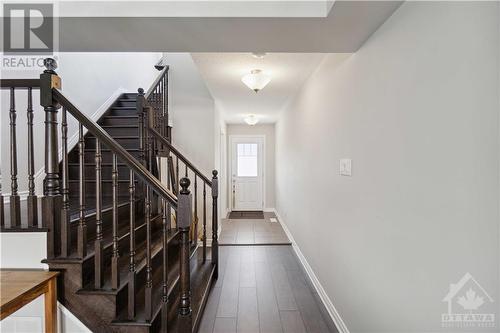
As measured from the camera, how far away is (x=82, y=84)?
3324 millimetres

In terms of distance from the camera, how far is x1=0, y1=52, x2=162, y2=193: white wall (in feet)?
8.24

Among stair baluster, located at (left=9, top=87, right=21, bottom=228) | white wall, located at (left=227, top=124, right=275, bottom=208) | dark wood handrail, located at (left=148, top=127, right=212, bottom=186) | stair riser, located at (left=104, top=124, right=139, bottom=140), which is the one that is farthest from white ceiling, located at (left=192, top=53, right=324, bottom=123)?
white wall, located at (left=227, top=124, right=275, bottom=208)

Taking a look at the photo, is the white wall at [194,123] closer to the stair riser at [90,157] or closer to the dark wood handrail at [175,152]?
the stair riser at [90,157]

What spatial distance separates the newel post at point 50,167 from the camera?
1504 mm

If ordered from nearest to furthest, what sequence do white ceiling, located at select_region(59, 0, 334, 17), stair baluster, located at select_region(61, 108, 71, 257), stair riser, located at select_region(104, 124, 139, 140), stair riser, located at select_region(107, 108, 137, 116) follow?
white ceiling, located at select_region(59, 0, 334, 17)
stair baluster, located at select_region(61, 108, 71, 257)
stair riser, located at select_region(104, 124, 139, 140)
stair riser, located at select_region(107, 108, 137, 116)

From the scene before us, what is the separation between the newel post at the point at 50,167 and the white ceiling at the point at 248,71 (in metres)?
1.25

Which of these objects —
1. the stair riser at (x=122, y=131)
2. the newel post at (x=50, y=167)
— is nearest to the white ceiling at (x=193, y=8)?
the newel post at (x=50, y=167)

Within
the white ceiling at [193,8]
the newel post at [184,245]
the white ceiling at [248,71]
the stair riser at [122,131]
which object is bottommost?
the newel post at [184,245]

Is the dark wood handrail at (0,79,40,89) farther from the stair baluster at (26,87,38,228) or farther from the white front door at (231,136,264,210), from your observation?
the white front door at (231,136,264,210)

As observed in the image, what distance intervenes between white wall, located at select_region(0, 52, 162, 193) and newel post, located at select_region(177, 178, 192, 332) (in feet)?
3.37

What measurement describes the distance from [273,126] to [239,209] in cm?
245

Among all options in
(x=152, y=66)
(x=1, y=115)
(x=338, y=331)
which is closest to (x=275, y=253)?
(x=338, y=331)

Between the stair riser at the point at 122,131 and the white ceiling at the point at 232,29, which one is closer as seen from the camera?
the white ceiling at the point at 232,29

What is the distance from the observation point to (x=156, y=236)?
8.52ft
